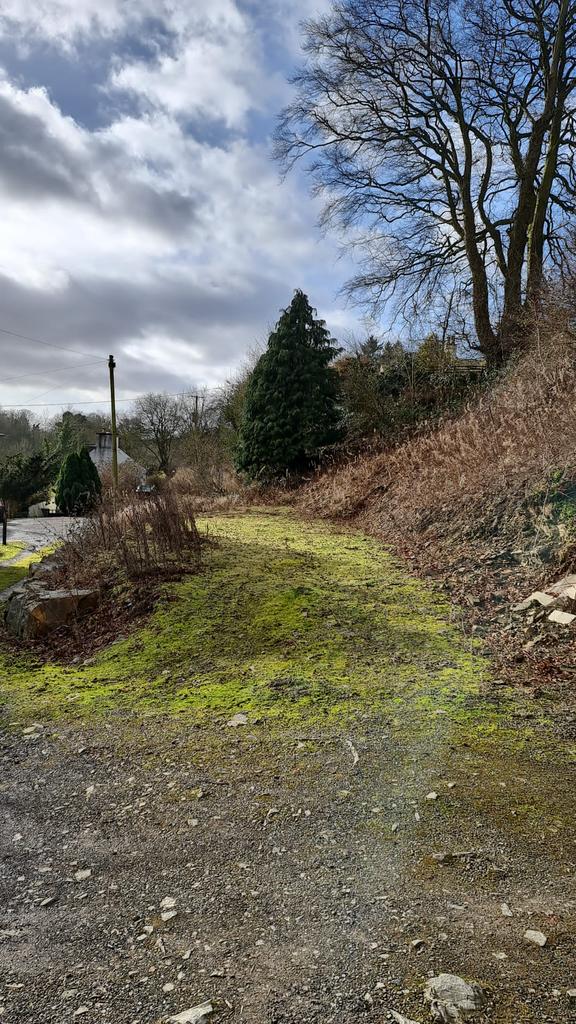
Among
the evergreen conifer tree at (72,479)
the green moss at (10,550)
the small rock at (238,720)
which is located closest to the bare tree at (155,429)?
the evergreen conifer tree at (72,479)

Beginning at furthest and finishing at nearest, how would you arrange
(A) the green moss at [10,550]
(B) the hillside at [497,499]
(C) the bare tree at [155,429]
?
(C) the bare tree at [155,429], (A) the green moss at [10,550], (B) the hillside at [497,499]

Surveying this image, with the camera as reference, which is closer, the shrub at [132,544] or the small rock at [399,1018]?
the small rock at [399,1018]

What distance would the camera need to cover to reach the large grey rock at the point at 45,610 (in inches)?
234

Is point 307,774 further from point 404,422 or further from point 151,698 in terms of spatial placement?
point 404,422

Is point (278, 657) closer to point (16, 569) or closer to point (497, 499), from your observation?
point (497, 499)

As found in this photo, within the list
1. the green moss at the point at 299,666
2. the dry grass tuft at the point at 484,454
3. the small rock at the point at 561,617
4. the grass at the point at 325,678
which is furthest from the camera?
the dry grass tuft at the point at 484,454

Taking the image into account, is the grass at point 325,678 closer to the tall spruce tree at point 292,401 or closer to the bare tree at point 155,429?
the tall spruce tree at point 292,401

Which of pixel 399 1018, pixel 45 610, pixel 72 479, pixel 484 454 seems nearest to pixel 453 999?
pixel 399 1018

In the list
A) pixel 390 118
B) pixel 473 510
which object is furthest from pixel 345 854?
pixel 390 118

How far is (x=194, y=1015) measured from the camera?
1.71 m

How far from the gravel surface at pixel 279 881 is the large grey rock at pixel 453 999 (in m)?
0.03

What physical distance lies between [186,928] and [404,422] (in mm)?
13754

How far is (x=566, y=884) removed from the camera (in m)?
2.21

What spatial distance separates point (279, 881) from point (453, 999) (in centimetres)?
79
